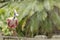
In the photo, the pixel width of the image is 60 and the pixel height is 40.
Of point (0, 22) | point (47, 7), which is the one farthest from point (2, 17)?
point (47, 7)

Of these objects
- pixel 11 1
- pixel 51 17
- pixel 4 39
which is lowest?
pixel 4 39

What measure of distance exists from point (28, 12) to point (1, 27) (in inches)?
38.8

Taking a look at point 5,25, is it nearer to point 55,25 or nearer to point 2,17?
point 2,17

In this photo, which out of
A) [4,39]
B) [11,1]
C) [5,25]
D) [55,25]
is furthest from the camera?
[11,1]

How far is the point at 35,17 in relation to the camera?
23.6 ft

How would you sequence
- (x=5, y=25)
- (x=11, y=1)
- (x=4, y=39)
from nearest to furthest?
1. (x=4, y=39)
2. (x=5, y=25)
3. (x=11, y=1)

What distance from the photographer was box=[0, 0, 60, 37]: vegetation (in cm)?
707

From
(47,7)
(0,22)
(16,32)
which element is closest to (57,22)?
(47,7)

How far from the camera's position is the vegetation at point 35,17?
7068 millimetres

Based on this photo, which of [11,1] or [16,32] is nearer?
[16,32]

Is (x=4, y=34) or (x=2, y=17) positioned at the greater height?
(x=2, y=17)

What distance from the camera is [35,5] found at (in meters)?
7.30

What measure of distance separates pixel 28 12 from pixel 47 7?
0.63 metres

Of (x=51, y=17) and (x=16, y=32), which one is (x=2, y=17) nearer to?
(x=16, y=32)
